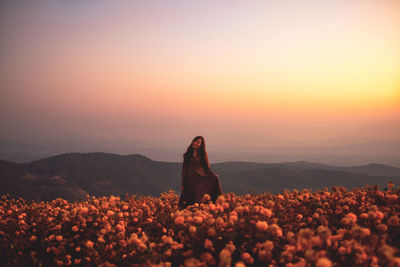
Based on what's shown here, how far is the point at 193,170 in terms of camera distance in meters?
9.00

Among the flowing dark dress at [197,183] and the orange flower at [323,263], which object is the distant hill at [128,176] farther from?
the orange flower at [323,263]

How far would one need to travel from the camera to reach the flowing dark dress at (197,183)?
8.76 meters

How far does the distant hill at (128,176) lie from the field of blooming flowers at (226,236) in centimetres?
8383

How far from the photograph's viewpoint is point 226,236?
4.20m

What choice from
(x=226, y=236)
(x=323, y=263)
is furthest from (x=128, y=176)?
(x=323, y=263)

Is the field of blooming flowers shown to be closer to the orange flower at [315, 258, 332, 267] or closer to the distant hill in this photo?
the orange flower at [315, 258, 332, 267]

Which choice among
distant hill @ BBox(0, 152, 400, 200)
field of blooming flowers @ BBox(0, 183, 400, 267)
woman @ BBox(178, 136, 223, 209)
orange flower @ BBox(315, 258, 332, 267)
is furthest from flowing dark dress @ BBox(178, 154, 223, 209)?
distant hill @ BBox(0, 152, 400, 200)

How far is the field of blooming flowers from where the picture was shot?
316 cm

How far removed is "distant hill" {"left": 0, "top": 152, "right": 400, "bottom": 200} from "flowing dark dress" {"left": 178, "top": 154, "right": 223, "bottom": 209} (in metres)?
81.1

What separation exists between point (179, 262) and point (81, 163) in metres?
130

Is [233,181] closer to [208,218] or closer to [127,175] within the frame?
[127,175]

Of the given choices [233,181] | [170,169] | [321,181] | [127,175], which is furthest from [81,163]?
[321,181]

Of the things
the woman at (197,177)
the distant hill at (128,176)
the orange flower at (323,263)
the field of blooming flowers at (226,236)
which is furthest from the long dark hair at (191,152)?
the distant hill at (128,176)

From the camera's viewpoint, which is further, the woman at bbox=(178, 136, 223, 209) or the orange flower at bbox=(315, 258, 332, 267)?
the woman at bbox=(178, 136, 223, 209)
